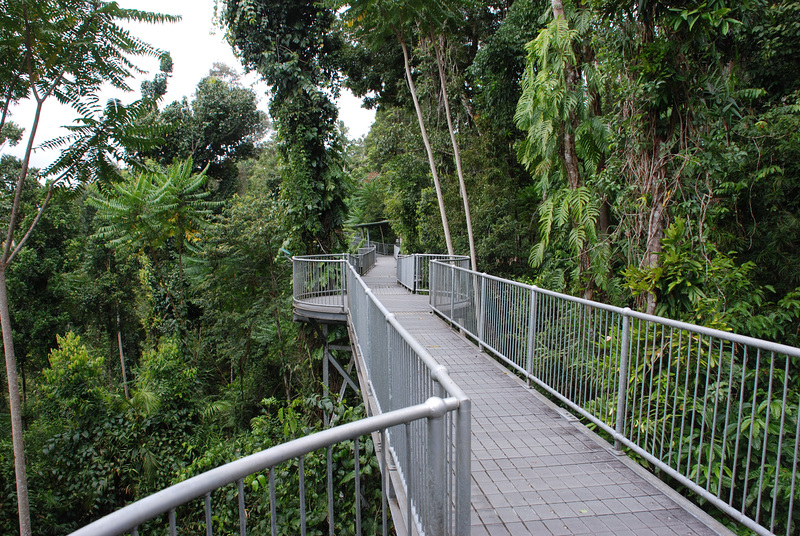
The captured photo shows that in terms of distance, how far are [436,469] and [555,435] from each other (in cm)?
290

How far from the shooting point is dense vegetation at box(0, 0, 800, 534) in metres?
6.04

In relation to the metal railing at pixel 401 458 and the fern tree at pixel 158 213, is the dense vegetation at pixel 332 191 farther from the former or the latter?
the metal railing at pixel 401 458

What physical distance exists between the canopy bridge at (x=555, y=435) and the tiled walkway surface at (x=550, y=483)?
0.01 m

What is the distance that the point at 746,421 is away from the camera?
466 cm

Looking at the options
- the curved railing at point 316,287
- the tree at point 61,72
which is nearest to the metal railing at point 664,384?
the curved railing at point 316,287

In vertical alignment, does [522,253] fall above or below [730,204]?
below

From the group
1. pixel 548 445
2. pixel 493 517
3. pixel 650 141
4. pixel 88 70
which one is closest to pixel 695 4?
pixel 650 141

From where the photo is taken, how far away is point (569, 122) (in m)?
10.0

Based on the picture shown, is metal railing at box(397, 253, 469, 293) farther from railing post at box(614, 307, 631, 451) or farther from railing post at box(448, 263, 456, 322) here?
railing post at box(614, 307, 631, 451)

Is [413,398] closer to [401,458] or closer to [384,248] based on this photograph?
[401,458]

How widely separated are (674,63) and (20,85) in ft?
29.5

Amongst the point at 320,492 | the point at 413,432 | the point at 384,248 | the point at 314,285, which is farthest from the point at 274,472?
the point at 384,248

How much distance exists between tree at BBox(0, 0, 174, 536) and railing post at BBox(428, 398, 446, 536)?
6147 millimetres

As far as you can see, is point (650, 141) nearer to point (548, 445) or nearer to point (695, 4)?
point (695, 4)
